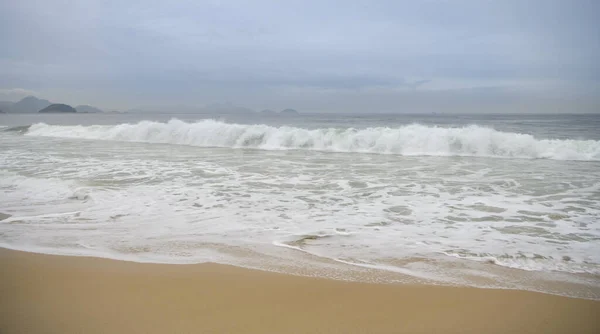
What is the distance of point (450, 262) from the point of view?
3.67m

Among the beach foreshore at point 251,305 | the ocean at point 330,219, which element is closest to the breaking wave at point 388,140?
the ocean at point 330,219

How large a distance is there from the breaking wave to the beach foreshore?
13213mm

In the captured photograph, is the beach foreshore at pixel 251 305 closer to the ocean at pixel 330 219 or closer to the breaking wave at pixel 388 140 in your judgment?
the ocean at pixel 330 219

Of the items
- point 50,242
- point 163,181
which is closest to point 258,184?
point 163,181

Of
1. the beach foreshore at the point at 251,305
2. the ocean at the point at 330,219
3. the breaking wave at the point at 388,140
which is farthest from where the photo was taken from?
the breaking wave at the point at 388,140

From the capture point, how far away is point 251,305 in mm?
2791

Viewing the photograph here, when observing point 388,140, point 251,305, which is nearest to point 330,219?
point 251,305

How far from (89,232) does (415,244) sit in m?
3.99

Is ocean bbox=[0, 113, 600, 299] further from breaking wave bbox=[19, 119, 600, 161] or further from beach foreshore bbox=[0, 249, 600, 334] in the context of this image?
breaking wave bbox=[19, 119, 600, 161]

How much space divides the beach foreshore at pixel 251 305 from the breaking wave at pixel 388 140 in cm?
1321

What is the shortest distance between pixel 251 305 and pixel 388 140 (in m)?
15.3

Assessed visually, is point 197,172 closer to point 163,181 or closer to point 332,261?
point 163,181

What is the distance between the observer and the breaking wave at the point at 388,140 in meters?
15.2

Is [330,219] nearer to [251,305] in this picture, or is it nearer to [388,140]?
[251,305]
